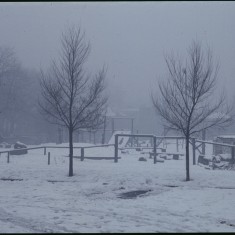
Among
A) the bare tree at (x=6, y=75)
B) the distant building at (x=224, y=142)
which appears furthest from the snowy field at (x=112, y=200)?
the bare tree at (x=6, y=75)

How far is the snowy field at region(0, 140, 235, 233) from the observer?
334 inches

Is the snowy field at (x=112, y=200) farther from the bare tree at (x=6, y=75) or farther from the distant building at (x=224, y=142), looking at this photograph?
the bare tree at (x=6, y=75)

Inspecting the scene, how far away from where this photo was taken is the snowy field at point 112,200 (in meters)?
8.49

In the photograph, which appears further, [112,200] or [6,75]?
[6,75]

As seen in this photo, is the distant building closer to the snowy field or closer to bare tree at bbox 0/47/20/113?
the snowy field

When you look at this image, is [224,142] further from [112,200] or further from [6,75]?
[6,75]

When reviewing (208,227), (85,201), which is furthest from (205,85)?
(208,227)

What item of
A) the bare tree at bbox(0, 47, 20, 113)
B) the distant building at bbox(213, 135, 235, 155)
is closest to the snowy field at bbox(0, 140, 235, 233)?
the distant building at bbox(213, 135, 235, 155)

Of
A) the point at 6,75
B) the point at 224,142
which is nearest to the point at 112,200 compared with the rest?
the point at 224,142

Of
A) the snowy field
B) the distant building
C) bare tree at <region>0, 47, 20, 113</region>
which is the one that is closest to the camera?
the snowy field

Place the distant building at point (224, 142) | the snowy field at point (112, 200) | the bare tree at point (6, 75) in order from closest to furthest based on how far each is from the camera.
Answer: the snowy field at point (112, 200) < the distant building at point (224, 142) < the bare tree at point (6, 75)

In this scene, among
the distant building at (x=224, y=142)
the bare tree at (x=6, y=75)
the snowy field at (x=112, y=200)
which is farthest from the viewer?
the bare tree at (x=6, y=75)

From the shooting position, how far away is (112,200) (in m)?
11.5

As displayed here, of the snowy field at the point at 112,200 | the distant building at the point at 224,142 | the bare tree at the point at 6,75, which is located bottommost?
the snowy field at the point at 112,200
